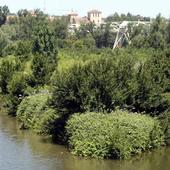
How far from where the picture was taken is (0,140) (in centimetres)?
2995

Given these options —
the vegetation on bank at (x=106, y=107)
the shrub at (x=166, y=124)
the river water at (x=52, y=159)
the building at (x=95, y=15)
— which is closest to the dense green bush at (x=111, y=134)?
the vegetation on bank at (x=106, y=107)

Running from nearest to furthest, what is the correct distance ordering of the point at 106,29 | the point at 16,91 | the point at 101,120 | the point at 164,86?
the point at 101,120, the point at 164,86, the point at 16,91, the point at 106,29

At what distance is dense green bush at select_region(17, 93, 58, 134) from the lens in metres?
29.6

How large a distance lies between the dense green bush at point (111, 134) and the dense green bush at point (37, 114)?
2423mm

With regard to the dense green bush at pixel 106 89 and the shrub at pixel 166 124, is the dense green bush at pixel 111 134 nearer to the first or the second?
the shrub at pixel 166 124

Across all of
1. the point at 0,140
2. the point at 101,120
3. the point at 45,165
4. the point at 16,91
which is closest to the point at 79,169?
the point at 45,165

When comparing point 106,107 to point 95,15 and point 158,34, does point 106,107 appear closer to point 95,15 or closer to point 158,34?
point 158,34

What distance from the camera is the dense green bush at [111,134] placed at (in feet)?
82.8

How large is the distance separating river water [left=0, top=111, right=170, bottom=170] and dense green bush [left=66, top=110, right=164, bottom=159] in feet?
1.51

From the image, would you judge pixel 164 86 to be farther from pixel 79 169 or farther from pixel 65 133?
pixel 79 169

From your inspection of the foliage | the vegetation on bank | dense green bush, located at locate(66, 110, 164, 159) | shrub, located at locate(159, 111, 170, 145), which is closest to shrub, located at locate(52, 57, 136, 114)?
the vegetation on bank

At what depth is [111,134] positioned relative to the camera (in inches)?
989

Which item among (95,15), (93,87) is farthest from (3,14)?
(93,87)

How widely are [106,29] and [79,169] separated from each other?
82543 millimetres
